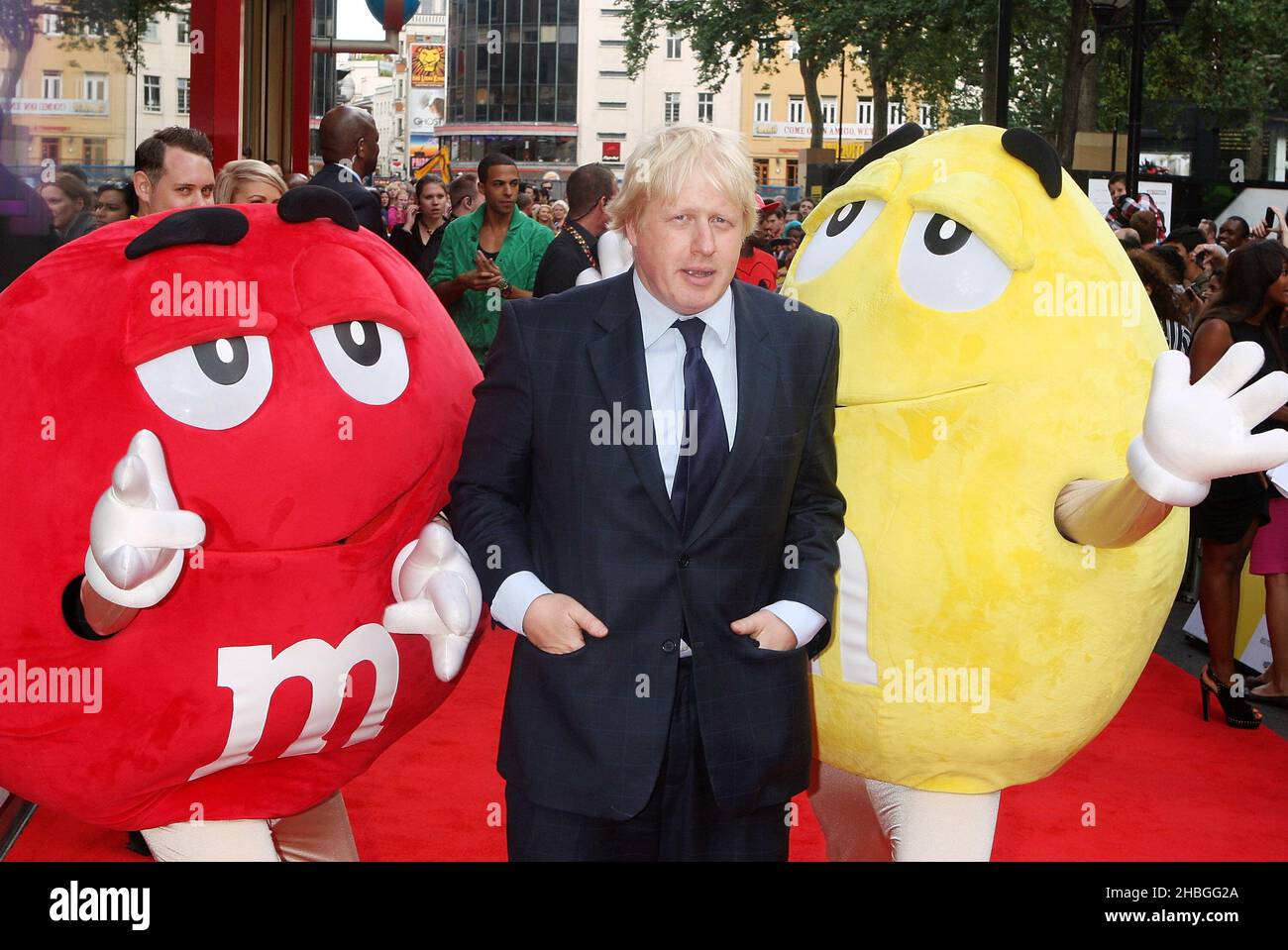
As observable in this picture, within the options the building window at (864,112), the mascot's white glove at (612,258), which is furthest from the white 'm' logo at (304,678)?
the building window at (864,112)

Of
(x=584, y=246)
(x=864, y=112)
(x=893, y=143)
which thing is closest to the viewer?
(x=893, y=143)

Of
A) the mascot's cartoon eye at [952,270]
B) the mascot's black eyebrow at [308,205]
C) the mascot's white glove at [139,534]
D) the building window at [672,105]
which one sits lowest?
the mascot's white glove at [139,534]

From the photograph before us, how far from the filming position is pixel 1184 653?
7285mm

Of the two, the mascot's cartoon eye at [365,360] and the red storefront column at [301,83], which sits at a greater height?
the red storefront column at [301,83]

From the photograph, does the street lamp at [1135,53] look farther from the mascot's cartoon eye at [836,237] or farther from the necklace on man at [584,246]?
the mascot's cartoon eye at [836,237]

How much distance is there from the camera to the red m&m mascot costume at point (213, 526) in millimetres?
2535

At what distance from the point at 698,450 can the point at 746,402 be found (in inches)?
4.4

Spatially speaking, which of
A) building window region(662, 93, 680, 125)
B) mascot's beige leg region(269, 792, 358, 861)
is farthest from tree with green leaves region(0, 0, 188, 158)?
building window region(662, 93, 680, 125)

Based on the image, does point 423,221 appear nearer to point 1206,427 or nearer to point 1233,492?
point 1233,492

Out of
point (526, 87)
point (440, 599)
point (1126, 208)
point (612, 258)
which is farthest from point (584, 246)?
point (526, 87)

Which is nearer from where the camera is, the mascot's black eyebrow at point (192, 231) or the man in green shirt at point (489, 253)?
the mascot's black eyebrow at point (192, 231)

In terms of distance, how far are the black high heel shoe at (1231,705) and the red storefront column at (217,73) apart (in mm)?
5766

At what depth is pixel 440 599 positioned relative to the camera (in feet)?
8.08

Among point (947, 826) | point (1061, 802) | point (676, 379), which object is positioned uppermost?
point (676, 379)
